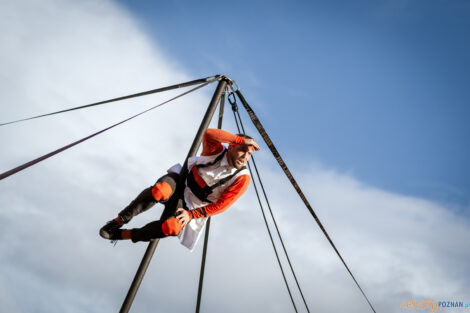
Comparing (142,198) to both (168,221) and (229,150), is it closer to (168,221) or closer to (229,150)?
(168,221)

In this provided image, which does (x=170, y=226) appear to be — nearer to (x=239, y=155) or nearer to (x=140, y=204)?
(x=140, y=204)

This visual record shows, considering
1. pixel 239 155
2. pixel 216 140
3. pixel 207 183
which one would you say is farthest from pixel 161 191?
pixel 239 155

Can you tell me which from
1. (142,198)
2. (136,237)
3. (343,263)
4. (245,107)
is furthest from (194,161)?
(343,263)

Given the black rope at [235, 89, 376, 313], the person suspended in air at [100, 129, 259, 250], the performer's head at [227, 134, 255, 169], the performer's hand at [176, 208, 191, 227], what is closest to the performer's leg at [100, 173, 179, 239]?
the person suspended in air at [100, 129, 259, 250]

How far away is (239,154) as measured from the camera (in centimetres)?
379

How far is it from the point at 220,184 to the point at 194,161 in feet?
1.62

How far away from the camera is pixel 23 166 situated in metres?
2.89

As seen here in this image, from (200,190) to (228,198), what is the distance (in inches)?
15.2

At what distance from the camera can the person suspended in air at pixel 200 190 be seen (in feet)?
12.6

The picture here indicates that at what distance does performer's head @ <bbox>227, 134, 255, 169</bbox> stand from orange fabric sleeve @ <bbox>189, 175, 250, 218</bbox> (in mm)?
215

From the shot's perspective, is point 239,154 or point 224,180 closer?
point 239,154

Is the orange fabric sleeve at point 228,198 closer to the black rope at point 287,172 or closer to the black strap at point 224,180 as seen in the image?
the black strap at point 224,180

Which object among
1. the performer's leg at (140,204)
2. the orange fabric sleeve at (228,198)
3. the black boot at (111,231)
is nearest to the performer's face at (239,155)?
the orange fabric sleeve at (228,198)

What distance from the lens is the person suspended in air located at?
3.83 meters
